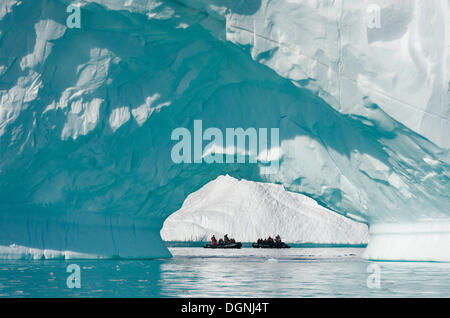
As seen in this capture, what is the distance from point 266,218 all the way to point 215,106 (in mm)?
43301

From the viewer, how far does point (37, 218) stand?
18.1m

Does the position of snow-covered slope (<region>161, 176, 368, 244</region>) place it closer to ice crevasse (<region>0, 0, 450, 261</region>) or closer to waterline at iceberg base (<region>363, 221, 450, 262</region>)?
waterline at iceberg base (<region>363, 221, 450, 262</region>)

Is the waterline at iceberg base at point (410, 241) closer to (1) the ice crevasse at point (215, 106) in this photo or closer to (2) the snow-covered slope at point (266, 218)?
(1) the ice crevasse at point (215, 106)

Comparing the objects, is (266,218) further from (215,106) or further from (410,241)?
(215,106)

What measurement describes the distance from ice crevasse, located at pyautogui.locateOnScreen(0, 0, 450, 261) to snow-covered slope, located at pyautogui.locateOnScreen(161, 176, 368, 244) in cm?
3706

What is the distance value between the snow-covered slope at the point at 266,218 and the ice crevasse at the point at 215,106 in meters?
37.1

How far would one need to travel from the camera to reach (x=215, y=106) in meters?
18.8

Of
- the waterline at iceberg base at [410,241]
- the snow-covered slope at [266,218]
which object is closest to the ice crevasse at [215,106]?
the waterline at iceberg base at [410,241]

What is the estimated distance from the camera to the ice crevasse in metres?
13.4

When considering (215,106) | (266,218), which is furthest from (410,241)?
(266,218)

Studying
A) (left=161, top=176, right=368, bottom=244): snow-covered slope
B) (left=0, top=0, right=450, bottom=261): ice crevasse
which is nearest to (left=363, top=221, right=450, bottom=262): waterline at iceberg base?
(left=0, top=0, right=450, bottom=261): ice crevasse
